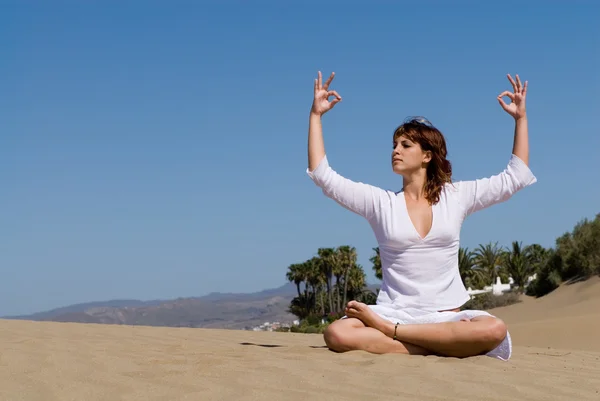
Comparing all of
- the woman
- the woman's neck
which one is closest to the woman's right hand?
the woman

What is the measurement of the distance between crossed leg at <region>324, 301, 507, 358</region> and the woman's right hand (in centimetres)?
143

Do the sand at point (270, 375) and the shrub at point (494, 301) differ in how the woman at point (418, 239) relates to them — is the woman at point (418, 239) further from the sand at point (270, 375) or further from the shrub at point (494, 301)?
the shrub at point (494, 301)

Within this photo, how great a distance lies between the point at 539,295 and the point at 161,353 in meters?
27.3

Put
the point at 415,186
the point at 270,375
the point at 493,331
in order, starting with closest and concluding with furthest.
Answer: the point at 270,375
the point at 493,331
the point at 415,186

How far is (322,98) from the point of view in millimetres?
5578

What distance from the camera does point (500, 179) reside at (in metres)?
5.47

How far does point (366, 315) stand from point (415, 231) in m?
0.67

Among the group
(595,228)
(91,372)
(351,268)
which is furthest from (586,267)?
(351,268)

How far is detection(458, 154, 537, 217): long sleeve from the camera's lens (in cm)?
546

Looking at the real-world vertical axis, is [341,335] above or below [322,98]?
below

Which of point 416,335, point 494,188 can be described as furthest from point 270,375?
point 494,188

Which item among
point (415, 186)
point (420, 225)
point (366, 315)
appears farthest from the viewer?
point (415, 186)

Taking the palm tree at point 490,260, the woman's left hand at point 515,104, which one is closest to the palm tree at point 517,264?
the palm tree at point 490,260

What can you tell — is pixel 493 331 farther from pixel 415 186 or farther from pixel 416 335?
pixel 415 186
